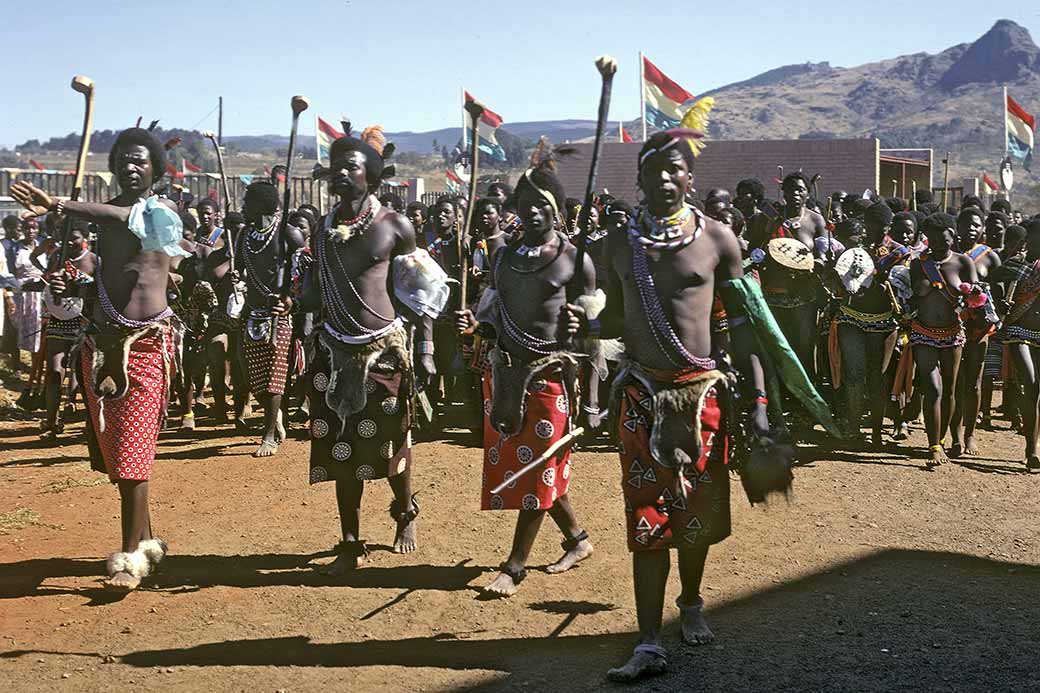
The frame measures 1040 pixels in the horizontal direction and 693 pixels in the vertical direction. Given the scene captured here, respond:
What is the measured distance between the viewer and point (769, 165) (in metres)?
31.1

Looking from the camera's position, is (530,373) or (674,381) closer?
(674,381)

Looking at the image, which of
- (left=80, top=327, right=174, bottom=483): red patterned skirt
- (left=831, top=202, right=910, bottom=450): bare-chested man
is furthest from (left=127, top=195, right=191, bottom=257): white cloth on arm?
(left=831, top=202, right=910, bottom=450): bare-chested man

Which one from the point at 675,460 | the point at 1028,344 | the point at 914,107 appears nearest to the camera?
the point at 675,460

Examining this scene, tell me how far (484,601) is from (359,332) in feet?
5.56

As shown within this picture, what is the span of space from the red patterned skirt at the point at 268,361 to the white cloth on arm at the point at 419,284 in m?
3.75

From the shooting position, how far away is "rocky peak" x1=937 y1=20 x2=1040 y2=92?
185750 millimetres

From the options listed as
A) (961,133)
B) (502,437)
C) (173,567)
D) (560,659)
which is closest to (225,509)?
(173,567)

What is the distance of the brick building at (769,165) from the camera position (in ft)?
97.5

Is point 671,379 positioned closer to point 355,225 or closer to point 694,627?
point 694,627

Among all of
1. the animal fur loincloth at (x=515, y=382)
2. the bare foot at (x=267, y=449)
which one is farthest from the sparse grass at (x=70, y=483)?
the animal fur loincloth at (x=515, y=382)

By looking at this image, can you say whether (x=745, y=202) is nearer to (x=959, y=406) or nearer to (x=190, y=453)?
(x=959, y=406)

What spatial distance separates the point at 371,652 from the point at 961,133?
143628 mm

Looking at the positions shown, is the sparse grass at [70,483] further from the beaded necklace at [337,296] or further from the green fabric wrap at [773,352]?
the green fabric wrap at [773,352]

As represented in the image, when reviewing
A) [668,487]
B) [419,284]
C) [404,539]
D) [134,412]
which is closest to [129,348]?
[134,412]
